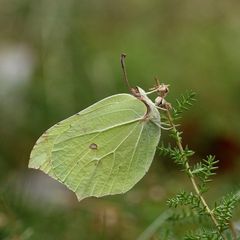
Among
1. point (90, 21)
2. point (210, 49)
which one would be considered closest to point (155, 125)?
point (210, 49)

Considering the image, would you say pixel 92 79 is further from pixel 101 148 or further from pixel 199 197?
pixel 199 197

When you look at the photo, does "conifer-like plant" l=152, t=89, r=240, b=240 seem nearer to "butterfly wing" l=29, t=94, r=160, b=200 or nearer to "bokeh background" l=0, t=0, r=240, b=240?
"butterfly wing" l=29, t=94, r=160, b=200

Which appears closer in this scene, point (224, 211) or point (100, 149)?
point (224, 211)

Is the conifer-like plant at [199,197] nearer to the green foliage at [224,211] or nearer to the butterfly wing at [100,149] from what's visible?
the green foliage at [224,211]

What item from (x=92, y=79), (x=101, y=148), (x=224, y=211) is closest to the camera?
(x=224, y=211)

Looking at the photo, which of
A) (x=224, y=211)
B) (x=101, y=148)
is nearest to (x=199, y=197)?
(x=224, y=211)

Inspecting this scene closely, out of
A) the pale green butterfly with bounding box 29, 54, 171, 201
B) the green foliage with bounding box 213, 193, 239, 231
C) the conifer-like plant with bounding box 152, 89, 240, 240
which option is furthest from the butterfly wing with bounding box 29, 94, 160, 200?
the green foliage with bounding box 213, 193, 239, 231
